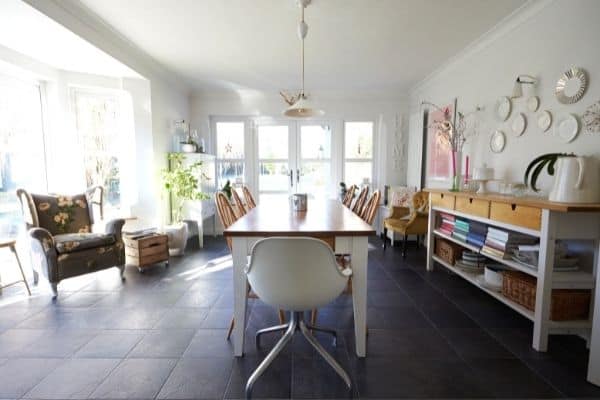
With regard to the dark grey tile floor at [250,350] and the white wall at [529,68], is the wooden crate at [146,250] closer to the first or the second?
the dark grey tile floor at [250,350]

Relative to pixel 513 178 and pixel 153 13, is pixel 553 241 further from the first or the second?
pixel 153 13

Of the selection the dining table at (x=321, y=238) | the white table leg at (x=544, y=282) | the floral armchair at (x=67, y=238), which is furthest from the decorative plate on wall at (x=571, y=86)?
the floral armchair at (x=67, y=238)

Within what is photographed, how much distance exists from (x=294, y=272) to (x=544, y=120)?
7.65 ft

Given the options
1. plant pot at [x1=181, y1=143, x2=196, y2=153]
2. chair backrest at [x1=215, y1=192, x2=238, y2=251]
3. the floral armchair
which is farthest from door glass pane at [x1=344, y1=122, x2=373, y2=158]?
the floral armchair

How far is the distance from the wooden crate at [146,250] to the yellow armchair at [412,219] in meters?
2.86

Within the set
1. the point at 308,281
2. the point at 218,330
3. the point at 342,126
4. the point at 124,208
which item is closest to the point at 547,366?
the point at 308,281

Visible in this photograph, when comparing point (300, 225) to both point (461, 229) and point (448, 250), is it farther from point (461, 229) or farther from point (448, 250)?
point (448, 250)

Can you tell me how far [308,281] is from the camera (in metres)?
1.31

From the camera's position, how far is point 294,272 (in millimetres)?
1289

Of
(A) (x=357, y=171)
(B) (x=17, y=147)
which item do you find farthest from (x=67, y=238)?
(A) (x=357, y=171)

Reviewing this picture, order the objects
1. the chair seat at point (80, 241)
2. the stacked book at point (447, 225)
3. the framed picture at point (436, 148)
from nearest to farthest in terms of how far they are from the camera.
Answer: the chair seat at point (80, 241) → the stacked book at point (447, 225) → the framed picture at point (436, 148)

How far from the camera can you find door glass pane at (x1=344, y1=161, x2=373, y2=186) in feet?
16.9

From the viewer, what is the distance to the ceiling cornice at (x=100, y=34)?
2251mm

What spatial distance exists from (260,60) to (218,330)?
2981 mm
